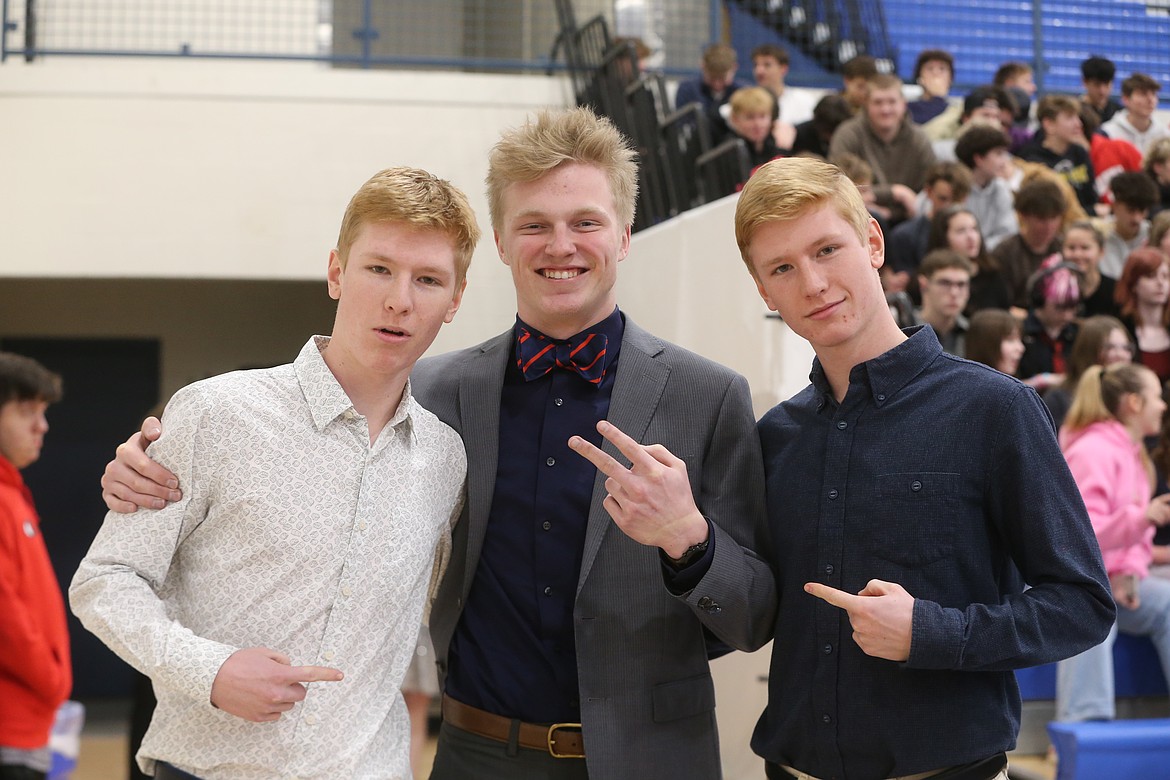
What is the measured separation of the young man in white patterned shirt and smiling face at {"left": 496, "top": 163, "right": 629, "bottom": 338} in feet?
0.79

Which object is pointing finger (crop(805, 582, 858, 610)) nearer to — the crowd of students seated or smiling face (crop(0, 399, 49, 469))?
the crowd of students seated

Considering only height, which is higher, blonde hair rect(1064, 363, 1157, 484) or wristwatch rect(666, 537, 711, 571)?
wristwatch rect(666, 537, 711, 571)

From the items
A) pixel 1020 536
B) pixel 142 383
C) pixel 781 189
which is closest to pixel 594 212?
pixel 781 189

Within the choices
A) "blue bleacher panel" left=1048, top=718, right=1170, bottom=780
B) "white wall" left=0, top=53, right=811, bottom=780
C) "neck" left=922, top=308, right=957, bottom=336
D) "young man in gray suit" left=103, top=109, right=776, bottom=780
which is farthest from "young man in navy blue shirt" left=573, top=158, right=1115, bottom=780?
"white wall" left=0, top=53, right=811, bottom=780

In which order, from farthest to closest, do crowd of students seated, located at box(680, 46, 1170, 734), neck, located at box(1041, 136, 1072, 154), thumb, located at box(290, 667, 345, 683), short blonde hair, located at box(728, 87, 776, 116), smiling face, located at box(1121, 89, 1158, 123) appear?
smiling face, located at box(1121, 89, 1158, 123) < neck, located at box(1041, 136, 1072, 154) < short blonde hair, located at box(728, 87, 776, 116) < crowd of students seated, located at box(680, 46, 1170, 734) < thumb, located at box(290, 667, 345, 683)

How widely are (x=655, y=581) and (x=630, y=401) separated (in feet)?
1.15

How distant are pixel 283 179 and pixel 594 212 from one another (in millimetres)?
5553

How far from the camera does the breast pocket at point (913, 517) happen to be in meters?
1.99

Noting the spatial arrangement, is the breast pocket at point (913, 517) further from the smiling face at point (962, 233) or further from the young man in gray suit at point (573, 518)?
the smiling face at point (962, 233)

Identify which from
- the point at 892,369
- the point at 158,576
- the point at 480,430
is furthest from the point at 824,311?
the point at 158,576

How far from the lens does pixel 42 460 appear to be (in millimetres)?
9273

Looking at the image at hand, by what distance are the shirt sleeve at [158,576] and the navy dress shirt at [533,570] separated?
61cm

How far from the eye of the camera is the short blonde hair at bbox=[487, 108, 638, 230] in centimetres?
236

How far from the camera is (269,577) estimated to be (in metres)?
1.93
